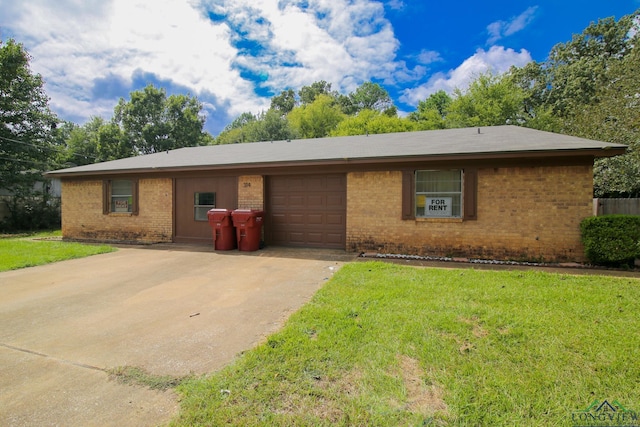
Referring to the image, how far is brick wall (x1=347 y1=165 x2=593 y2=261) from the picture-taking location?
708 centimetres

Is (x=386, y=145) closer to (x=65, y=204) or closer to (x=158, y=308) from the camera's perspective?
(x=158, y=308)

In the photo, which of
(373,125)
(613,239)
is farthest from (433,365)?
(373,125)

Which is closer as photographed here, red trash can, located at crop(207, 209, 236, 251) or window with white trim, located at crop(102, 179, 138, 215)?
red trash can, located at crop(207, 209, 236, 251)

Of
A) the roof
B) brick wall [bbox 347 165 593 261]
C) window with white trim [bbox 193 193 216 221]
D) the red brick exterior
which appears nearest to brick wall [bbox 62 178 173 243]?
the roof

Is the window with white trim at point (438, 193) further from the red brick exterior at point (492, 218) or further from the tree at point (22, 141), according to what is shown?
the tree at point (22, 141)

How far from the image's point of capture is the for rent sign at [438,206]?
8.00m

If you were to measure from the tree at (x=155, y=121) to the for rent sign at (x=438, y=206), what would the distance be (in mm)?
29361

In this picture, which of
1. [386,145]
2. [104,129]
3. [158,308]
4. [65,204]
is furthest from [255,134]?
[158,308]

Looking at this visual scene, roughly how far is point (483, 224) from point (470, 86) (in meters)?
25.6

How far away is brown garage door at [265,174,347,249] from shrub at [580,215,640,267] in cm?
556

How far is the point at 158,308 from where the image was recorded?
442 cm

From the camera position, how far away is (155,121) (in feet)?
103

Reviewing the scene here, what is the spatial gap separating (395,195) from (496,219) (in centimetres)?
244

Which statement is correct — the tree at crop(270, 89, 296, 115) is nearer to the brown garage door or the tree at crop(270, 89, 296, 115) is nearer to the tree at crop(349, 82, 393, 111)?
the tree at crop(349, 82, 393, 111)
